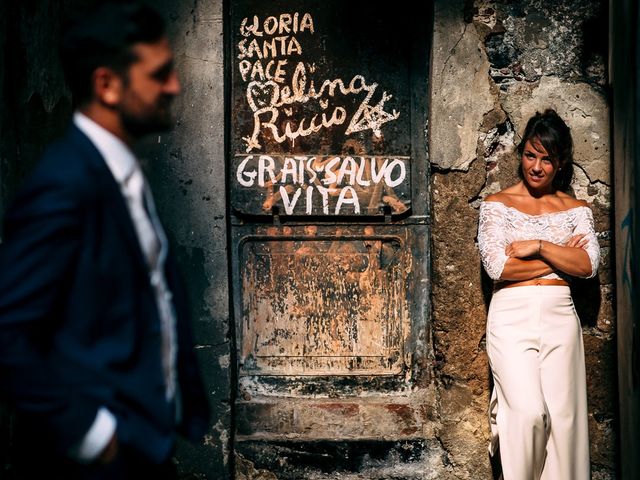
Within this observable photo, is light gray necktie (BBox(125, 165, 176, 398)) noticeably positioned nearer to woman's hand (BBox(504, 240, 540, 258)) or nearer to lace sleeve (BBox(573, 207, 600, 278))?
woman's hand (BBox(504, 240, 540, 258))

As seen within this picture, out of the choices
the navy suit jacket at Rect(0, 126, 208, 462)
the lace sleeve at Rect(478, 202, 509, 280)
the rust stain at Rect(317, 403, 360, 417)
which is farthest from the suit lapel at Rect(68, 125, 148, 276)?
the rust stain at Rect(317, 403, 360, 417)

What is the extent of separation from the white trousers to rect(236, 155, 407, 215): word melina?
3.49 ft

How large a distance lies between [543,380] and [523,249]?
0.67 meters

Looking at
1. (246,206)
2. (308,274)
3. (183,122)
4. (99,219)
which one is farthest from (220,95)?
(99,219)

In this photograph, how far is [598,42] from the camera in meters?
4.92

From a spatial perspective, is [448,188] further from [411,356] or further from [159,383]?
[159,383]

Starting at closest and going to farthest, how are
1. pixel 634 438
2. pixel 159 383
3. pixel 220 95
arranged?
pixel 159 383 < pixel 634 438 < pixel 220 95

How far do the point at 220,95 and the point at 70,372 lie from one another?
10.7 feet

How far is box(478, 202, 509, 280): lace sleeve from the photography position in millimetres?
4465

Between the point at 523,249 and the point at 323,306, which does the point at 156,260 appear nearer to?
the point at 523,249

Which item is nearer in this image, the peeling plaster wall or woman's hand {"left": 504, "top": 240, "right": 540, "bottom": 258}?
woman's hand {"left": 504, "top": 240, "right": 540, "bottom": 258}

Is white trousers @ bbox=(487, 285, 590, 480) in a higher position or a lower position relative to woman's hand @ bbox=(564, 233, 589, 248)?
lower

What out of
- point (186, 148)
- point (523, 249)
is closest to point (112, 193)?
point (523, 249)

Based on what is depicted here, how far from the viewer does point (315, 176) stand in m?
5.04
